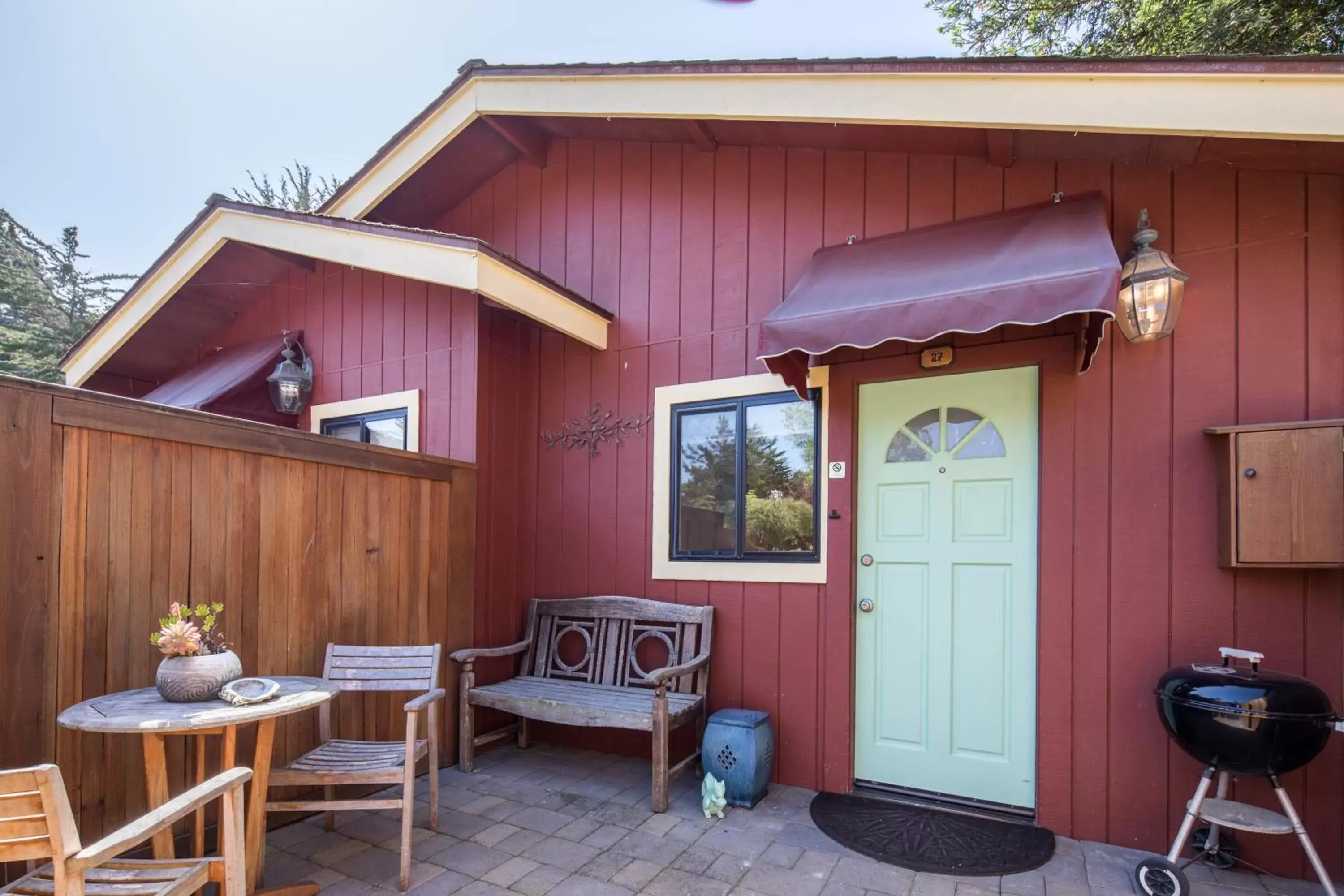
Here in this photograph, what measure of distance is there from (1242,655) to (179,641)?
3.83 m

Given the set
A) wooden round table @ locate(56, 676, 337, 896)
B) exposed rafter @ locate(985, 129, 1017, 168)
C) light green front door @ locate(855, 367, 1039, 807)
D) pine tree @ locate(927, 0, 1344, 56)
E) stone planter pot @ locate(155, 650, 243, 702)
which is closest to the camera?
wooden round table @ locate(56, 676, 337, 896)

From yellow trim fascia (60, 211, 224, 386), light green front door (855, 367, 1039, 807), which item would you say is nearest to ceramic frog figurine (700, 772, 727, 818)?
light green front door (855, 367, 1039, 807)

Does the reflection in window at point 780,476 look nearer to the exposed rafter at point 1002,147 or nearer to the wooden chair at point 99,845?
the exposed rafter at point 1002,147

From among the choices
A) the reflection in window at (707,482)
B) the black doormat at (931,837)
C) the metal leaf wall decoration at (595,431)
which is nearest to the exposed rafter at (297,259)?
the metal leaf wall decoration at (595,431)

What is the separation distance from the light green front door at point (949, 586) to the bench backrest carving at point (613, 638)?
3.09 feet

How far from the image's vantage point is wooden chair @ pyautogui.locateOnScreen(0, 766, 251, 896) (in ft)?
4.44

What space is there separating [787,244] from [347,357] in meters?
3.59

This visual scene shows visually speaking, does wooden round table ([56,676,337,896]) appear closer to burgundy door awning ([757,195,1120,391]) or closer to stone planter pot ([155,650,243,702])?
stone planter pot ([155,650,243,702])

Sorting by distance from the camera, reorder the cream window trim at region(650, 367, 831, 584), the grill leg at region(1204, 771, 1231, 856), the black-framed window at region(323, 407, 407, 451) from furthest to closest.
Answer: the black-framed window at region(323, 407, 407, 451), the cream window trim at region(650, 367, 831, 584), the grill leg at region(1204, 771, 1231, 856)

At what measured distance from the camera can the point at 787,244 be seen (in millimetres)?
3814

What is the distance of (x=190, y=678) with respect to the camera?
2.20 meters

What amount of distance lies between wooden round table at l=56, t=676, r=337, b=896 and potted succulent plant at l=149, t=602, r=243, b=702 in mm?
42

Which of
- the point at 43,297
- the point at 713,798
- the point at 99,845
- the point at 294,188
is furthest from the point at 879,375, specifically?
the point at 43,297

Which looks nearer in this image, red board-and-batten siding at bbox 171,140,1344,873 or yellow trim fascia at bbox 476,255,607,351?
red board-and-batten siding at bbox 171,140,1344,873
